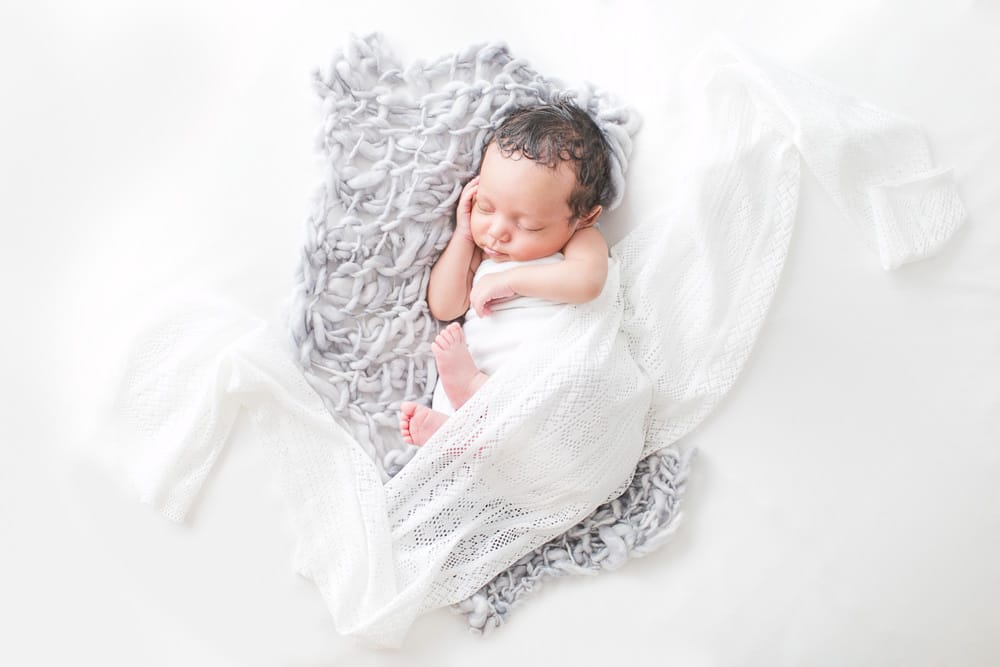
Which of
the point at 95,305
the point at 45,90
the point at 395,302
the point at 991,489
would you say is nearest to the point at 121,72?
the point at 45,90

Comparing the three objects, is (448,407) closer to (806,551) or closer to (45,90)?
(806,551)

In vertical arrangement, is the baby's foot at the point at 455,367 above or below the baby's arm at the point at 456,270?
below

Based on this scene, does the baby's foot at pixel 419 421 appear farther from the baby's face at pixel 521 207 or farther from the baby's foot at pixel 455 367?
the baby's face at pixel 521 207

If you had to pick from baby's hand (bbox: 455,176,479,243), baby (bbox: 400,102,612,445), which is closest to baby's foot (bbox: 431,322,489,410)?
baby (bbox: 400,102,612,445)

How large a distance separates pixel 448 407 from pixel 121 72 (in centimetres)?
58

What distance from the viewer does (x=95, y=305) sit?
1.06 meters

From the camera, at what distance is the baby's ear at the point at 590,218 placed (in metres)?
1.12

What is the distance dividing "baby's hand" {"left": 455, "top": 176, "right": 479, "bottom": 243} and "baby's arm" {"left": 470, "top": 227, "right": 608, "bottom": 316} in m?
0.06

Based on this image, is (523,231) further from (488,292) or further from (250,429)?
(250,429)

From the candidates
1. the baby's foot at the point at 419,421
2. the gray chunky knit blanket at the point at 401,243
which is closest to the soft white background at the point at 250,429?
the gray chunky knit blanket at the point at 401,243

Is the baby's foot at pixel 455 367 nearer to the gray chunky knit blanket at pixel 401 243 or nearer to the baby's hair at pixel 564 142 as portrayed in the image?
the gray chunky knit blanket at pixel 401 243

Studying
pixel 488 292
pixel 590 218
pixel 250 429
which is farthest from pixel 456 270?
pixel 250 429

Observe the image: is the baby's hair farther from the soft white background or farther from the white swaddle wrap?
the soft white background

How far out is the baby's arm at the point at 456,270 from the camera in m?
1.12
